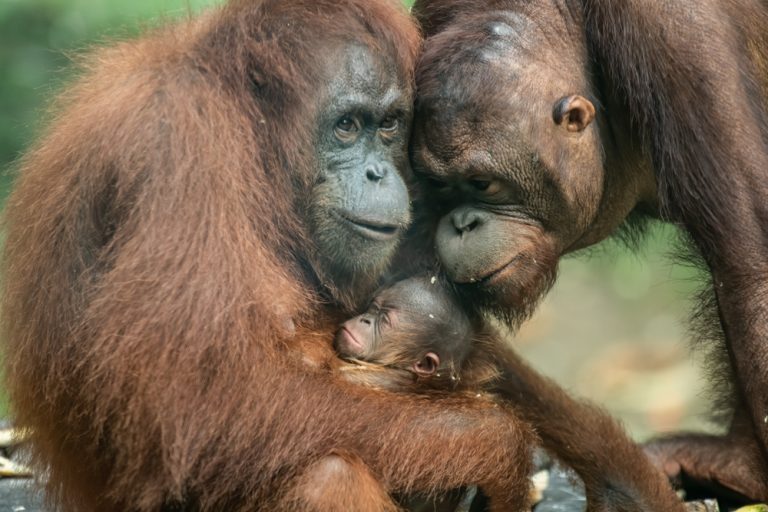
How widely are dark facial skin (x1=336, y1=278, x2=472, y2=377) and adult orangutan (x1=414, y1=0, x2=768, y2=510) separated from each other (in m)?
0.13

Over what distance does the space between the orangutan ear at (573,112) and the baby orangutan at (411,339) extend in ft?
2.36

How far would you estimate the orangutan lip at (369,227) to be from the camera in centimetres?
411

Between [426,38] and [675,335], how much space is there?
25.1 feet

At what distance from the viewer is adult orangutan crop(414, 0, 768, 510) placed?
4219mm

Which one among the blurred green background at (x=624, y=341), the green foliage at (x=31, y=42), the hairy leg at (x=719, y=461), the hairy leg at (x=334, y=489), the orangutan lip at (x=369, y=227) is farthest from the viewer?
the blurred green background at (x=624, y=341)

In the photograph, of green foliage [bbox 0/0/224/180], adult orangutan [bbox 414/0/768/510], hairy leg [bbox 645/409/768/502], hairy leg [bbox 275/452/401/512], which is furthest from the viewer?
green foliage [bbox 0/0/224/180]

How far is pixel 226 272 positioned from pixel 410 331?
884mm

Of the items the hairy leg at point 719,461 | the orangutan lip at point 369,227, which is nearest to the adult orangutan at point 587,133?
the orangutan lip at point 369,227

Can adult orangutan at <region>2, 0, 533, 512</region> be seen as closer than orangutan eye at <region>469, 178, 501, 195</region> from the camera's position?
Yes

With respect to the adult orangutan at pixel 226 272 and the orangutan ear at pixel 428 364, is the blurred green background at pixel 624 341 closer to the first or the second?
the orangutan ear at pixel 428 364

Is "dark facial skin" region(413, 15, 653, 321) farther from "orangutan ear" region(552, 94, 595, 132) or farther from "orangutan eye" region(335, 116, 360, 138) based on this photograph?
"orangutan eye" region(335, 116, 360, 138)

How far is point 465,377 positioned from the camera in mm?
4562

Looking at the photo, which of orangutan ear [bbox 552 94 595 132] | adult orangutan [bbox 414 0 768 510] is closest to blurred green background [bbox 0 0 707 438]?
adult orangutan [bbox 414 0 768 510]

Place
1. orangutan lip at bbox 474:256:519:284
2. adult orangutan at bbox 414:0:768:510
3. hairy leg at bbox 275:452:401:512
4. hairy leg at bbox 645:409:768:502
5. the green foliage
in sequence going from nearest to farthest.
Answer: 1. hairy leg at bbox 275:452:401:512
2. adult orangutan at bbox 414:0:768:510
3. orangutan lip at bbox 474:256:519:284
4. hairy leg at bbox 645:409:768:502
5. the green foliage
